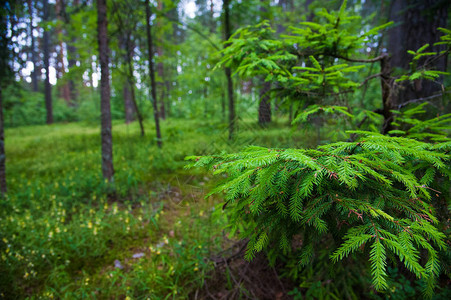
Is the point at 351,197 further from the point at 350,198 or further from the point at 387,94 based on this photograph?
the point at 387,94

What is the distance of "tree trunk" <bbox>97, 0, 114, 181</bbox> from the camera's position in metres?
5.09

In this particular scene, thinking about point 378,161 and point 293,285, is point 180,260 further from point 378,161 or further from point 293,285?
point 378,161

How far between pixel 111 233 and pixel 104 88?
3347 millimetres

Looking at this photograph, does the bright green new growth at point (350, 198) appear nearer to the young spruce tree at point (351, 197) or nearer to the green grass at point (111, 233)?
the young spruce tree at point (351, 197)

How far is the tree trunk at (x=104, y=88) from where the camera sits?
16.7ft

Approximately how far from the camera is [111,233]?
393 centimetres

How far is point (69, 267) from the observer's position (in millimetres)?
3314

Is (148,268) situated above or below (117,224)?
below

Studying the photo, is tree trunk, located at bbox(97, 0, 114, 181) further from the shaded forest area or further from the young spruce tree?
the young spruce tree

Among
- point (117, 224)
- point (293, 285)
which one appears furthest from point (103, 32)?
point (293, 285)

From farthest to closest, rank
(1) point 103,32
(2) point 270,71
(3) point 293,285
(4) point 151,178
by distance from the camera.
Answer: (4) point 151,178 < (1) point 103,32 < (3) point 293,285 < (2) point 270,71

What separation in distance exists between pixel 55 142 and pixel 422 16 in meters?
13.1

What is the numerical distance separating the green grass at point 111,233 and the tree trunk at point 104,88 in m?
0.60

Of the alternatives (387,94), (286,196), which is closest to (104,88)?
(286,196)
